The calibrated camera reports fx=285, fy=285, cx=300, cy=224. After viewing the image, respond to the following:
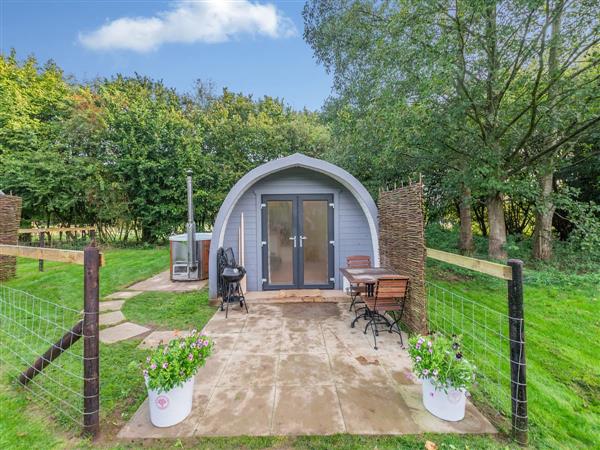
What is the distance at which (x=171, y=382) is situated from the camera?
2.10 metres

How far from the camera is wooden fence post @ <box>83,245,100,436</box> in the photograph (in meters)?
2.03

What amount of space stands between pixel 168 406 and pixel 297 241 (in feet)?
12.8

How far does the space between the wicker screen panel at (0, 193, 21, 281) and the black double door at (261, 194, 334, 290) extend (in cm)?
531

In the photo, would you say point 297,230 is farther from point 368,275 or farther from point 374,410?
point 374,410

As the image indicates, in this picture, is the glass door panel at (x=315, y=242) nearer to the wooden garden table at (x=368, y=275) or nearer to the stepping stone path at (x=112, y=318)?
the wooden garden table at (x=368, y=275)

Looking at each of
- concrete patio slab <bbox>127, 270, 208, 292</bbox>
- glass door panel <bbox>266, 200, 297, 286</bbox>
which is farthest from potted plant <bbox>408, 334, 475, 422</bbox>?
concrete patio slab <bbox>127, 270, 208, 292</bbox>

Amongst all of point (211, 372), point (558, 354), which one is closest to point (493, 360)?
point (558, 354)

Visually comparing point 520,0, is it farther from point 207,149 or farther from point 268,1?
point 207,149

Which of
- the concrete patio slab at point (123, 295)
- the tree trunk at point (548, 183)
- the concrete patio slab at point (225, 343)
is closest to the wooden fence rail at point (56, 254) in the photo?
the concrete patio slab at point (225, 343)

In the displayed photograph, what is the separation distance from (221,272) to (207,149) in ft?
36.2

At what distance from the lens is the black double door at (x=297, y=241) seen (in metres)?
5.77

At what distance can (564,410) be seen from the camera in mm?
2406

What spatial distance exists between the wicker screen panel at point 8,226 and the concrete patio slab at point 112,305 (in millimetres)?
2879

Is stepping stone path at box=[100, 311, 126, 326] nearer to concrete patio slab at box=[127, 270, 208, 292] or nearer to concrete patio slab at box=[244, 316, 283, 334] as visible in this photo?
concrete patio slab at box=[127, 270, 208, 292]
